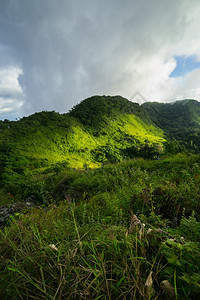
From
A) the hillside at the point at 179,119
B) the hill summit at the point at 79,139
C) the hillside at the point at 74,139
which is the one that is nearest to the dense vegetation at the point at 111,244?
the hill summit at the point at 79,139

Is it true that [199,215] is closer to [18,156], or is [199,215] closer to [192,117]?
[18,156]

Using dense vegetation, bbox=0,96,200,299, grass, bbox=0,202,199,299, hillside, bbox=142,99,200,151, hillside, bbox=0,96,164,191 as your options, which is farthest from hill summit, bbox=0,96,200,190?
hillside, bbox=142,99,200,151

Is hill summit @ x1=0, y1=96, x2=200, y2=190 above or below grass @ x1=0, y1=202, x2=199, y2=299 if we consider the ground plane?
above

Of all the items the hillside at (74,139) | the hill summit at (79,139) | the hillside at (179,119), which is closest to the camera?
the hillside at (74,139)

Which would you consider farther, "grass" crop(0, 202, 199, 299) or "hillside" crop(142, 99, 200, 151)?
"hillside" crop(142, 99, 200, 151)

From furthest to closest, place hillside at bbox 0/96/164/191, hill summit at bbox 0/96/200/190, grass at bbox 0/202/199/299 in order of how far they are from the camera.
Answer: hill summit at bbox 0/96/200/190 → hillside at bbox 0/96/164/191 → grass at bbox 0/202/199/299

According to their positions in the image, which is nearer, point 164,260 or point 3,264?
point 164,260

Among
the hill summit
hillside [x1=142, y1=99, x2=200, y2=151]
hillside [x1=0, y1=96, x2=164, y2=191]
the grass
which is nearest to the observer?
the grass

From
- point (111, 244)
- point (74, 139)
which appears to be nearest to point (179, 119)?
point (74, 139)

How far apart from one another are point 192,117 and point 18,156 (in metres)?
164

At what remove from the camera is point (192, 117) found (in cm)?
14350

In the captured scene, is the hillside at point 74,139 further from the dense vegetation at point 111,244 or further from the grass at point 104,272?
the grass at point 104,272

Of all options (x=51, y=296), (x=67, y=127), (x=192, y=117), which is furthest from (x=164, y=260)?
(x=192, y=117)

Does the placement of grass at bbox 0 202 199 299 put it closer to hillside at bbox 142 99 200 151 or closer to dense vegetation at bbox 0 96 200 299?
dense vegetation at bbox 0 96 200 299
